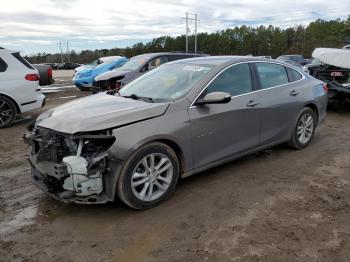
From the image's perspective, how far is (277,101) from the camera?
5629 millimetres

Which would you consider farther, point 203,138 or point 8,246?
point 203,138

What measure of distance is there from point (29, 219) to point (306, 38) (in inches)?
4262

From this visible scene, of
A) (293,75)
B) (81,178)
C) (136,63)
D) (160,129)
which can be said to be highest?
(293,75)

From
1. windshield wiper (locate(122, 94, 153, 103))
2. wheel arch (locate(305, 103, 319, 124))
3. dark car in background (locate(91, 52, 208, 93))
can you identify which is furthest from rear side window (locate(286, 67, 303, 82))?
dark car in background (locate(91, 52, 208, 93))

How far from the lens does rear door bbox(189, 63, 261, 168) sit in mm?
4586

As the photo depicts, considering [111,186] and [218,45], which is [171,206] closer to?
[111,186]

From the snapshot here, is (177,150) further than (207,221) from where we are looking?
Yes

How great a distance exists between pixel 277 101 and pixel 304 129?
1052 mm

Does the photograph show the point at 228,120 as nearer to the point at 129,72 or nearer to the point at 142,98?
the point at 142,98

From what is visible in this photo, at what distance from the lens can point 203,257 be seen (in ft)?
10.8

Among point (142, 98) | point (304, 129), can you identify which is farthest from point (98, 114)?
point (304, 129)

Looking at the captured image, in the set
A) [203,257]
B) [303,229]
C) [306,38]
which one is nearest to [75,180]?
[203,257]

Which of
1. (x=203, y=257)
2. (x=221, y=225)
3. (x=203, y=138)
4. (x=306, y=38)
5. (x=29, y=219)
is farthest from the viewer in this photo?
(x=306, y=38)

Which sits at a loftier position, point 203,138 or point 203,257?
point 203,138
